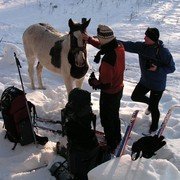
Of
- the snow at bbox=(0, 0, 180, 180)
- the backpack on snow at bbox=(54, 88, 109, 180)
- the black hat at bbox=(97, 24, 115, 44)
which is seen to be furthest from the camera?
the black hat at bbox=(97, 24, 115, 44)

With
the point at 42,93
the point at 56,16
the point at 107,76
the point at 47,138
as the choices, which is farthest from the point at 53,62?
the point at 56,16

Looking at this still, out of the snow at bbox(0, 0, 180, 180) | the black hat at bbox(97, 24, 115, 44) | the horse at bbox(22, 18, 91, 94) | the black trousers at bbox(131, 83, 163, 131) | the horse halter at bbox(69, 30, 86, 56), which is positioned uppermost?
the black hat at bbox(97, 24, 115, 44)

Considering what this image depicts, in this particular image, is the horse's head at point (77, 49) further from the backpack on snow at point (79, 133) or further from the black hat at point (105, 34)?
the backpack on snow at point (79, 133)

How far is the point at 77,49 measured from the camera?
5.08m

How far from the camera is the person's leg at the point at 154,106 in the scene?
4938mm

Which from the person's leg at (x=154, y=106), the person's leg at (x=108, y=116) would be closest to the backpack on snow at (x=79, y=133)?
→ the person's leg at (x=108, y=116)

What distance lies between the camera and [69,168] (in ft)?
12.2

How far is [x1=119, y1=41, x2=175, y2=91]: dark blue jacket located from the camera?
14.8 feet

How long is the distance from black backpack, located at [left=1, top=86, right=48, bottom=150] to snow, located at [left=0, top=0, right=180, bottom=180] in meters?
0.15

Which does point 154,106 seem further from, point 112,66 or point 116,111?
point 112,66

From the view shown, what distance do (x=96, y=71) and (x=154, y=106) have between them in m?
3.05

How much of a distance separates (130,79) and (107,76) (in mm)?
3613

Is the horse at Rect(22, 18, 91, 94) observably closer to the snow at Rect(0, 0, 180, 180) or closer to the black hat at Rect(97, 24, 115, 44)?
the snow at Rect(0, 0, 180, 180)

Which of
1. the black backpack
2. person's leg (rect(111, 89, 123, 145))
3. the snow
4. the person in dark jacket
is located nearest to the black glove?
the snow
